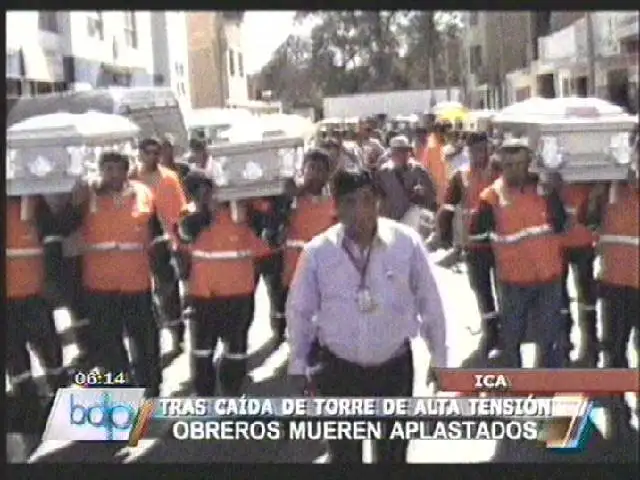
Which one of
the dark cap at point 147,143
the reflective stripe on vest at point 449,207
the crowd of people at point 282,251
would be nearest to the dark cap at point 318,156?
the crowd of people at point 282,251

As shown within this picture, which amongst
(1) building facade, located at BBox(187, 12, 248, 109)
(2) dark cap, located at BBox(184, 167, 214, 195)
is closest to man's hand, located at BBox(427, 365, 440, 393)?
(2) dark cap, located at BBox(184, 167, 214, 195)

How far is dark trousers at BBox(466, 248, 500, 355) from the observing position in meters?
5.88

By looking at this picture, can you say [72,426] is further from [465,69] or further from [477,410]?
[465,69]

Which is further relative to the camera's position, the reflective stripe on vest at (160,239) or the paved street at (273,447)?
the reflective stripe on vest at (160,239)

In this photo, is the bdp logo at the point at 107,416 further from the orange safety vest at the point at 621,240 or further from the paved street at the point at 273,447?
the orange safety vest at the point at 621,240

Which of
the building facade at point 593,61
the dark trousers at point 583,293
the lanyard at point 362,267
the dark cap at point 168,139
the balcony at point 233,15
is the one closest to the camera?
the lanyard at point 362,267

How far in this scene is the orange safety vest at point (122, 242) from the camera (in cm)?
598

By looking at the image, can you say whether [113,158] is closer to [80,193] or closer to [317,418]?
[80,193]

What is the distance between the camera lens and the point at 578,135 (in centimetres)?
566

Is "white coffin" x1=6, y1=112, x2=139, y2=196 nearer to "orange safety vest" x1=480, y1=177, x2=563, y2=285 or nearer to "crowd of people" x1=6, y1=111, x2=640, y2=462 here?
"crowd of people" x1=6, y1=111, x2=640, y2=462

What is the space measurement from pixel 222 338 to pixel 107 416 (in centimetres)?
57

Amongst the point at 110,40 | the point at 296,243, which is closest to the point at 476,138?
the point at 296,243

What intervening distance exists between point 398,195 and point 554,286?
74 cm
